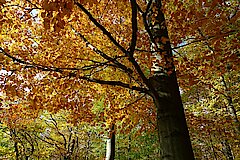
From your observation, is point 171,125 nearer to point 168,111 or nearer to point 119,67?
point 168,111

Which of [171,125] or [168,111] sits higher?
[168,111]

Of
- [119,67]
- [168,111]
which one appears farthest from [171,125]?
[119,67]

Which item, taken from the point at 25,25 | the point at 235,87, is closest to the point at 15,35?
the point at 25,25

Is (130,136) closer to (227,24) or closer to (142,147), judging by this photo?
(142,147)

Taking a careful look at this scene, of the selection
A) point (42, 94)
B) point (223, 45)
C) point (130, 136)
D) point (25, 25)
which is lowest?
point (42, 94)

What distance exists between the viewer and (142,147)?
12.4 metres

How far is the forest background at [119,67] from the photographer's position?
280cm

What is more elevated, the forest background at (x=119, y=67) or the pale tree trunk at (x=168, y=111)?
the forest background at (x=119, y=67)

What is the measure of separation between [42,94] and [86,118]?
2.01 meters

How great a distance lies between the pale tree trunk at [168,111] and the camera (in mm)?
2492

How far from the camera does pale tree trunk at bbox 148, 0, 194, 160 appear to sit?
2492mm

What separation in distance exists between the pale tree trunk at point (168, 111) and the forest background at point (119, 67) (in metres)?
0.01

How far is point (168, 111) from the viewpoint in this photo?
105 inches

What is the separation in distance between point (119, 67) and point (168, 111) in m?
0.84
